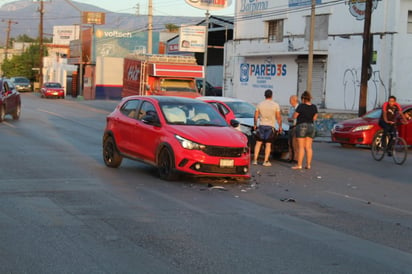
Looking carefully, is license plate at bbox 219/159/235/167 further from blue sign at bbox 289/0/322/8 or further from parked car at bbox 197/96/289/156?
blue sign at bbox 289/0/322/8

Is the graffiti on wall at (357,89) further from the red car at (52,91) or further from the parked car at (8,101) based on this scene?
the red car at (52,91)

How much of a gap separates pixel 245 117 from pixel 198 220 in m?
9.89

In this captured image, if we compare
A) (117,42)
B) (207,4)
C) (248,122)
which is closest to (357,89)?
(207,4)

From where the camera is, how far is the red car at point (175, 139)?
12703 mm

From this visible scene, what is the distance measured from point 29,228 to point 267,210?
357cm

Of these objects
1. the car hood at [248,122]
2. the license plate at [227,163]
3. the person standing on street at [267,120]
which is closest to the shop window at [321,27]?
the car hood at [248,122]

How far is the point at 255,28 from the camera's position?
43344mm

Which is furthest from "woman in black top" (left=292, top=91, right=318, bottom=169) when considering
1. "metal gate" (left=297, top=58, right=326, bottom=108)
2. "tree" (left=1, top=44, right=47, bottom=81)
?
"tree" (left=1, top=44, right=47, bottom=81)

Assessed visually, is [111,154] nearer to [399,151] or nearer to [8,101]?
[399,151]

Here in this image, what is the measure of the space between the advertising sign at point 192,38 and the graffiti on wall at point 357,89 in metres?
10.5

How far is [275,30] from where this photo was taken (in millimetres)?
41844

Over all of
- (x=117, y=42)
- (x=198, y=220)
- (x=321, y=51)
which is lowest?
(x=198, y=220)

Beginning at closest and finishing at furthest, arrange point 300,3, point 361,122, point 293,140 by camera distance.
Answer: point 293,140
point 361,122
point 300,3

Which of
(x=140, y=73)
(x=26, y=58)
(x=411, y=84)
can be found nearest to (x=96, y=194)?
(x=140, y=73)
